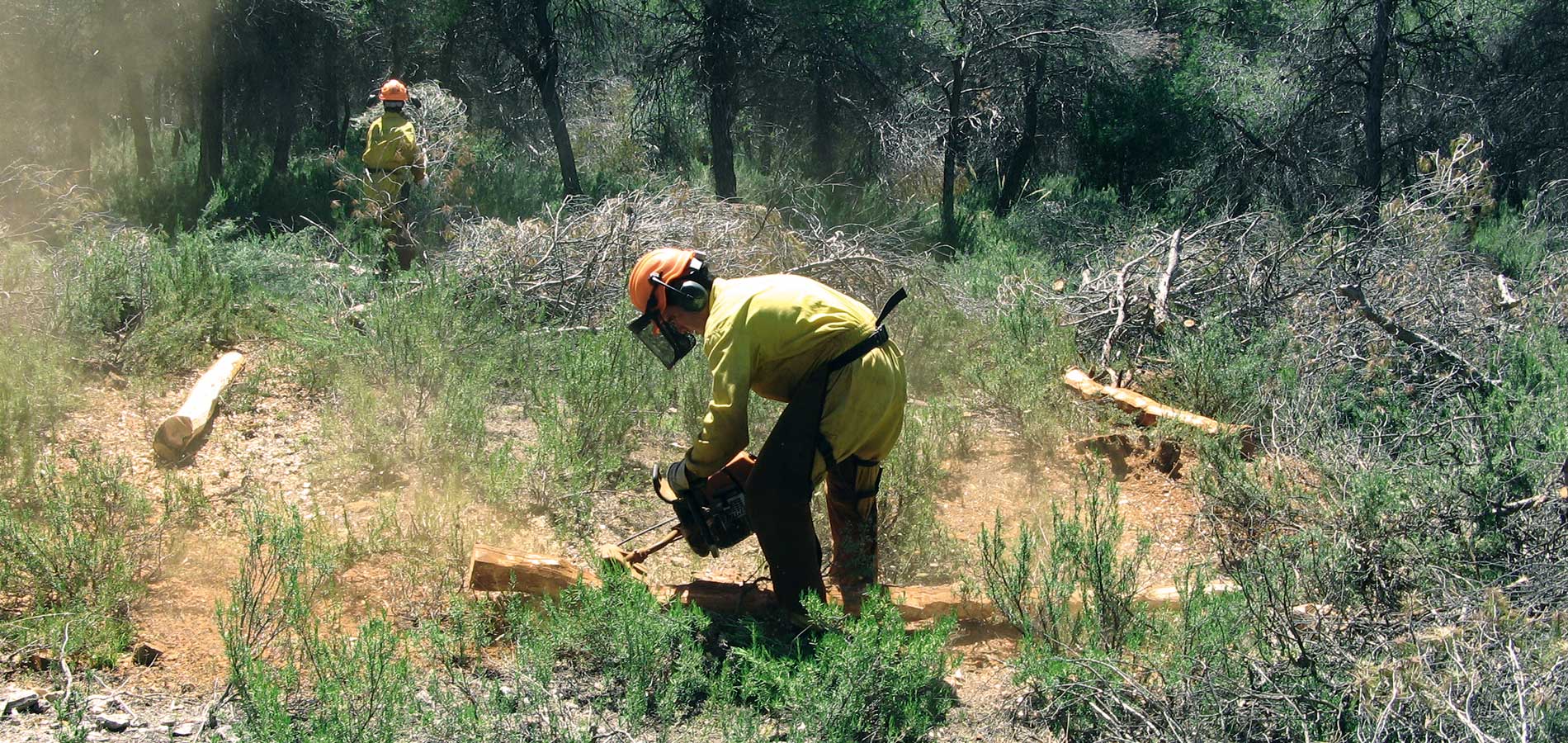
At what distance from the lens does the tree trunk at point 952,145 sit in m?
14.2

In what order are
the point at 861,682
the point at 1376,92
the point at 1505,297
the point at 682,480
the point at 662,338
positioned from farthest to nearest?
the point at 1376,92 → the point at 1505,297 → the point at 662,338 → the point at 682,480 → the point at 861,682

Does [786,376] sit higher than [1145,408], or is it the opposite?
[786,376]

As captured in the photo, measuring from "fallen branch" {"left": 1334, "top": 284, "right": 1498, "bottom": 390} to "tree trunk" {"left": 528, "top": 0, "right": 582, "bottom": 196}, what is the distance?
10.2 meters

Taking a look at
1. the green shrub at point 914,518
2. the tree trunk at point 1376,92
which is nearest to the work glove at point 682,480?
the green shrub at point 914,518

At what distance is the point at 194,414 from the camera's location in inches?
241

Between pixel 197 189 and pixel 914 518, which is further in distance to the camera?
pixel 197 189

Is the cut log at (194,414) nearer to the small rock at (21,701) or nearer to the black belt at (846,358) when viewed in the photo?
the small rock at (21,701)

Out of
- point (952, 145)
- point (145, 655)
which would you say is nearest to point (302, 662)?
point (145, 655)

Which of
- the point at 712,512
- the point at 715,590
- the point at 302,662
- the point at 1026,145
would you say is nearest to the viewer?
the point at 302,662

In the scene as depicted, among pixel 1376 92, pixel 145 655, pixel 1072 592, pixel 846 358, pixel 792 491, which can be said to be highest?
pixel 1376 92

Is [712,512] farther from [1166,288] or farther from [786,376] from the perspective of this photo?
[1166,288]

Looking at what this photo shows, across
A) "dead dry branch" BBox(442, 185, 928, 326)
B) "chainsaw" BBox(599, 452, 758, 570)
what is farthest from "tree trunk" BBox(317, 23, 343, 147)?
"chainsaw" BBox(599, 452, 758, 570)

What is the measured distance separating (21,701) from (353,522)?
1797 millimetres

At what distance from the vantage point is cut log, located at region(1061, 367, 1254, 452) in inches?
245
